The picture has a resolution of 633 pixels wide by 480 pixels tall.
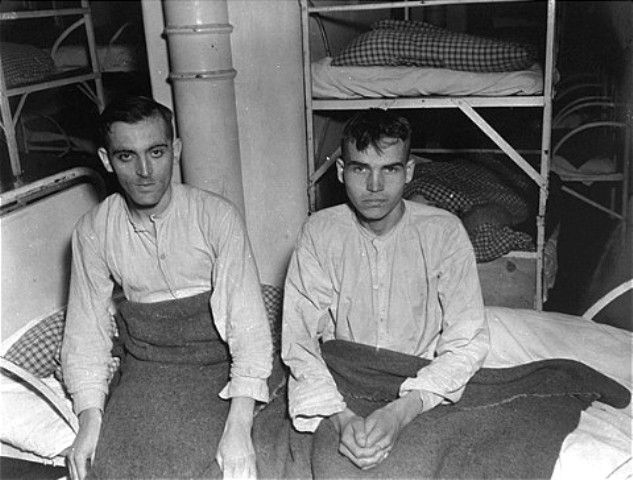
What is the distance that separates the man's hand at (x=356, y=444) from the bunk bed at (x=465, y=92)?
1558 millimetres

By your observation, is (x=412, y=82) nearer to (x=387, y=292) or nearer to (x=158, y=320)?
(x=387, y=292)

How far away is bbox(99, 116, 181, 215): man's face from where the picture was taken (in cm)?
204

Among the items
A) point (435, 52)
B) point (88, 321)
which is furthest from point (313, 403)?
point (435, 52)

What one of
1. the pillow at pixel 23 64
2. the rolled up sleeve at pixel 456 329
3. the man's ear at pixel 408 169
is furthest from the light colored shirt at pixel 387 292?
the pillow at pixel 23 64

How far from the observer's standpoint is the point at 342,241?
2176 millimetres

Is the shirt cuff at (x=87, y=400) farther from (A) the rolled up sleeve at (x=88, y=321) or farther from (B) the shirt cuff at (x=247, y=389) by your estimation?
(B) the shirt cuff at (x=247, y=389)

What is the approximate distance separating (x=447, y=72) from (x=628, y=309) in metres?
1.54

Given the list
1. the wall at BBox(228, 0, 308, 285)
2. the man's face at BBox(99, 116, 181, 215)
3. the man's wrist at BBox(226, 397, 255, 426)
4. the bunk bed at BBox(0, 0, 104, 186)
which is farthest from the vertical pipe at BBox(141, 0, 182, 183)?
the man's wrist at BBox(226, 397, 255, 426)

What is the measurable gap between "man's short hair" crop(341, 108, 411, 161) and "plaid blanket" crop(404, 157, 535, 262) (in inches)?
54.3

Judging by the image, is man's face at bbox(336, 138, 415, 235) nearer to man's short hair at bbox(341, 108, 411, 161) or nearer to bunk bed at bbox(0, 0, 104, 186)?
man's short hair at bbox(341, 108, 411, 161)

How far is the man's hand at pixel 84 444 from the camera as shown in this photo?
1.97m

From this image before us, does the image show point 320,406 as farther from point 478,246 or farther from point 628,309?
point 628,309

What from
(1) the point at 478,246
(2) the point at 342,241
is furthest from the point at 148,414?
(1) the point at 478,246

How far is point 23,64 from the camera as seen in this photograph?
426 centimetres
